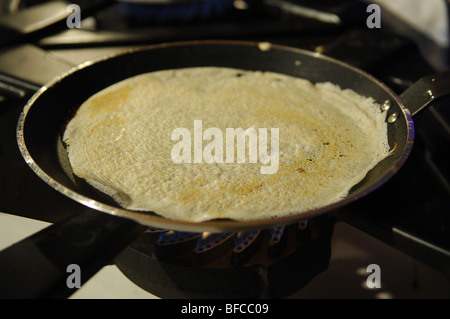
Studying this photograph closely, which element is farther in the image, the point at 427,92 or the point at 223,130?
the point at 223,130

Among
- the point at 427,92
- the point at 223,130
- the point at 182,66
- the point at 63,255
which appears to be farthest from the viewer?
the point at 182,66

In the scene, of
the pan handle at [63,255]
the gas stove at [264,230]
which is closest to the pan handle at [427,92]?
the gas stove at [264,230]

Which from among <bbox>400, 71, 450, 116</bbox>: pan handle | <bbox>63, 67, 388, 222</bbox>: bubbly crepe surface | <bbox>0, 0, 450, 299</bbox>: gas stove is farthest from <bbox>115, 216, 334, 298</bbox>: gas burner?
<bbox>400, 71, 450, 116</bbox>: pan handle

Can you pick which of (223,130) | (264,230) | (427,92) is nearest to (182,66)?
(223,130)

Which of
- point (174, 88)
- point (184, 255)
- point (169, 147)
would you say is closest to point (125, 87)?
point (174, 88)

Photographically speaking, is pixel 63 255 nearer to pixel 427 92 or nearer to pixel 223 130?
pixel 223 130

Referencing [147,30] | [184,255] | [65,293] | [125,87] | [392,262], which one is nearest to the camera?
[65,293]
